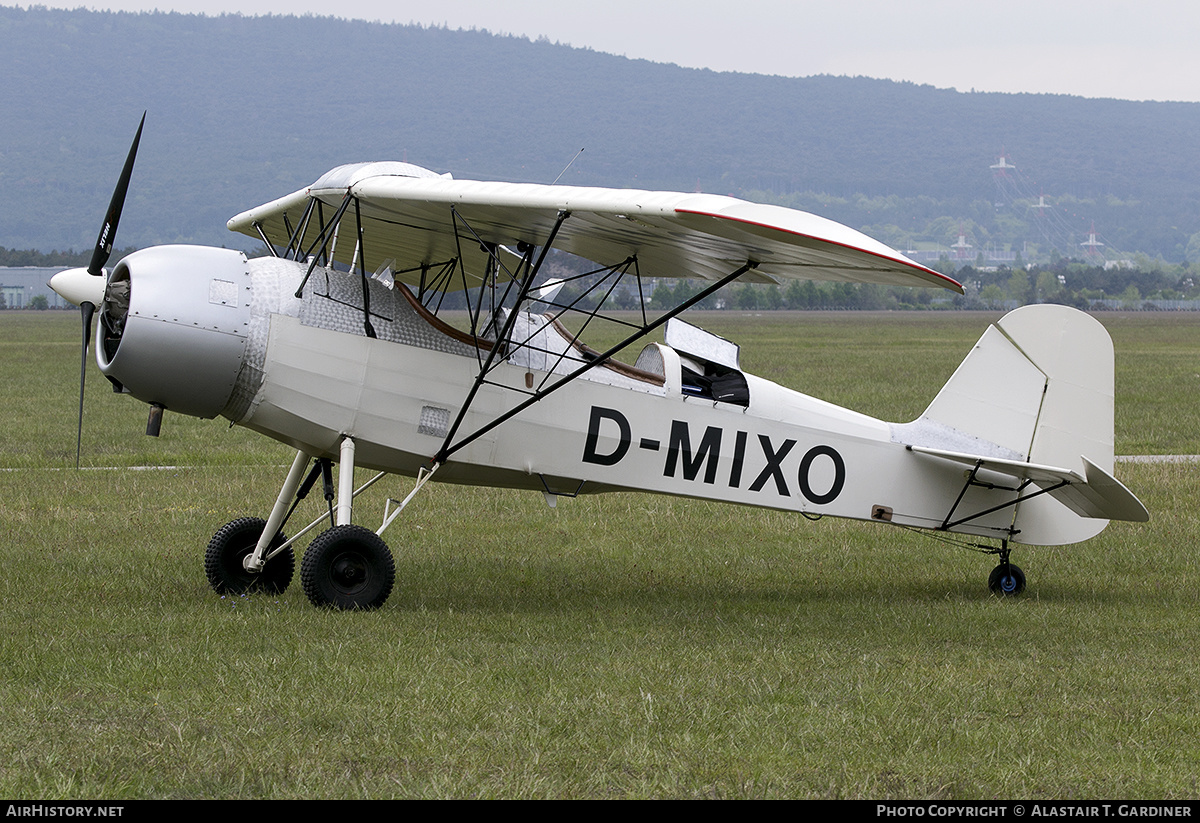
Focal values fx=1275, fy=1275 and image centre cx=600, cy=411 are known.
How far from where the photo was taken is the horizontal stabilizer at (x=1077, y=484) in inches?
417

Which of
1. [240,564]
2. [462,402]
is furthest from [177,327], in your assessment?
[240,564]

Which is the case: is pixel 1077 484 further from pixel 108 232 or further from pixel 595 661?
pixel 108 232

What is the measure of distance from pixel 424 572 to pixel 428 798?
623 cm

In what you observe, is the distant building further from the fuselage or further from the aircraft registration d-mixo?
the fuselage

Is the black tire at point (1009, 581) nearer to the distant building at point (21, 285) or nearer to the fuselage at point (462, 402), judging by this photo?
the fuselage at point (462, 402)

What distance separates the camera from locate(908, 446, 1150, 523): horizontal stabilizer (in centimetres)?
1060

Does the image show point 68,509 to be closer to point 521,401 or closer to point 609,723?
point 521,401

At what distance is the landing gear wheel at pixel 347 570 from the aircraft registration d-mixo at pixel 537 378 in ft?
0.05

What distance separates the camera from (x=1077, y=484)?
10914mm

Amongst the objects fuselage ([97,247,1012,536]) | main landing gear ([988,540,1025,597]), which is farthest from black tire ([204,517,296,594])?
main landing gear ([988,540,1025,597])

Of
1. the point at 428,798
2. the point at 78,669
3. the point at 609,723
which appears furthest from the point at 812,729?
the point at 78,669

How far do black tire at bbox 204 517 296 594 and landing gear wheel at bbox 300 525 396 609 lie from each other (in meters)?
1.39

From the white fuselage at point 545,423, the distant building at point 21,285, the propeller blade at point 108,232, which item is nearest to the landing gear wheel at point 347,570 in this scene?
the white fuselage at point 545,423
